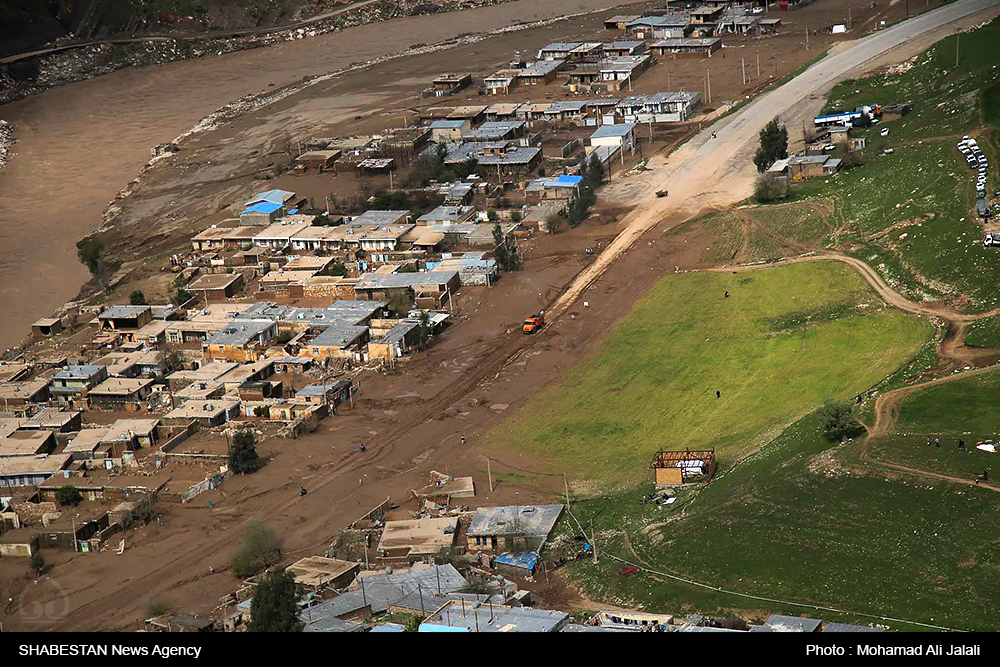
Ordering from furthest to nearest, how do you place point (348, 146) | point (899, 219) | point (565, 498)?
point (348, 146) < point (899, 219) < point (565, 498)

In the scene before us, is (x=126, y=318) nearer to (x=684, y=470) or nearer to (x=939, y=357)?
(x=684, y=470)

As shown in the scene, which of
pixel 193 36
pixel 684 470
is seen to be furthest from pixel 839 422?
pixel 193 36

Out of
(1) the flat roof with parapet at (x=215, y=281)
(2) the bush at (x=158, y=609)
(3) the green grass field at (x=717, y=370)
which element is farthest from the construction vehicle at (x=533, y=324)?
(2) the bush at (x=158, y=609)

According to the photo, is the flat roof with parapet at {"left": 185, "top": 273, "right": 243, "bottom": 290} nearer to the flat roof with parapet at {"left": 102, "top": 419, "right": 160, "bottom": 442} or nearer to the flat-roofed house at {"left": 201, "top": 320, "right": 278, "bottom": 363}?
the flat-roofed house at {"left": 201, "top": 320, "right": 278, "bottom": 363}

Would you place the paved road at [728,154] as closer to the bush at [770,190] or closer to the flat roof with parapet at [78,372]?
the bush at [770,190]

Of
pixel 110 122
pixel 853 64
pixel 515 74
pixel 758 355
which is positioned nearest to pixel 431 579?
pixel 758 355

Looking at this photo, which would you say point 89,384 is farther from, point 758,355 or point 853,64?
point 853,64
